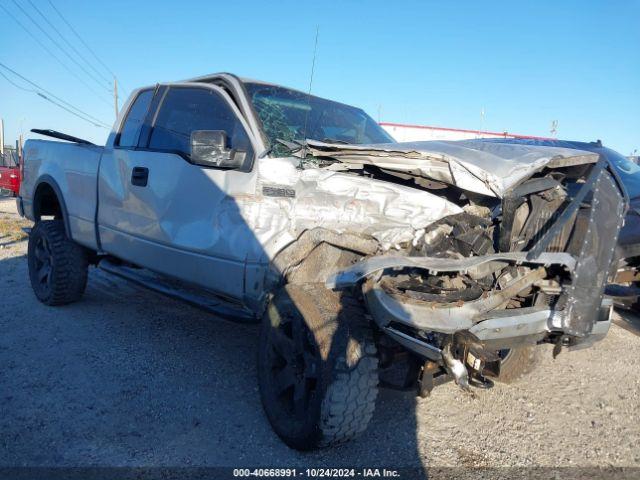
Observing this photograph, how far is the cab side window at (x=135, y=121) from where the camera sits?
15.2 ft

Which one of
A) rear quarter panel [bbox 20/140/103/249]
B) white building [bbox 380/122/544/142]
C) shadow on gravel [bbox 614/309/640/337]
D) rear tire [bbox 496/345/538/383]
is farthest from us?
white building [bbox 380/122/544/142]

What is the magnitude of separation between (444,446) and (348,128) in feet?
8.44

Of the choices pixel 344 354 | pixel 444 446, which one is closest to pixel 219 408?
pixel 344 354

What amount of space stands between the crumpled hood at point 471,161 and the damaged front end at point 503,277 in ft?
0.22

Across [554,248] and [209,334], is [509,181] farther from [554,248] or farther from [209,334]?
[209,334]

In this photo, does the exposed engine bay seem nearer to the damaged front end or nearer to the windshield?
the damaged front end

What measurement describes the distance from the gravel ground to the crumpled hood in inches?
61.3

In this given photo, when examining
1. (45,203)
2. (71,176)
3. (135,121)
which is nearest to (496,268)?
(135,121)

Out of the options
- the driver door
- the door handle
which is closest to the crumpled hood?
the driver door

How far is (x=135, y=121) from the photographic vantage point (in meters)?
4.74

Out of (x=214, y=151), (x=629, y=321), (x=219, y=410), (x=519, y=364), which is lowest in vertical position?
(x=219, y=410)

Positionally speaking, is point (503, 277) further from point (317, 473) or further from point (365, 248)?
point (317, 473)

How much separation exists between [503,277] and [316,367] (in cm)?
108

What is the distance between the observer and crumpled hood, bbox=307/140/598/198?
271 cm
